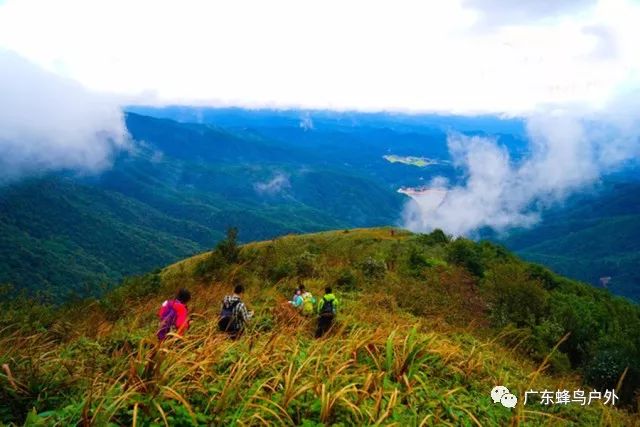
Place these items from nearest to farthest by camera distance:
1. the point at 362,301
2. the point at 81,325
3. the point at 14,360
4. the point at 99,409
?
the point at 99,409 < the point at 14,360 < the point at 81,325 < the point at 362,301

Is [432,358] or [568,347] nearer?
[432,358]

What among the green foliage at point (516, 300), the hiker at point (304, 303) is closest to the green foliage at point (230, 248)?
the hiker at point (304, 303)

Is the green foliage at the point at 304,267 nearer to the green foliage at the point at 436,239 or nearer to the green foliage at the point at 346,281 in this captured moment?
the green foliage at the point at 346,281

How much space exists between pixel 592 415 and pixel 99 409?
7.05 m

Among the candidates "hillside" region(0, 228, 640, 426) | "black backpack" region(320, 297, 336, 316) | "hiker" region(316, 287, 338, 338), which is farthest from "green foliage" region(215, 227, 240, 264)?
"black backpack" region(320, 297, 336, 316)

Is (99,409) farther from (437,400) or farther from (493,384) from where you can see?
(493,384)

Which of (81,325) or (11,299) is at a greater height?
(81,325)

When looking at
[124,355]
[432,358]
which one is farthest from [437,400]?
[124,355]

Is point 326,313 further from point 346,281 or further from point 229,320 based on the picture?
point 346,281

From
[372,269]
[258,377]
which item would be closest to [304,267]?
[372,269]

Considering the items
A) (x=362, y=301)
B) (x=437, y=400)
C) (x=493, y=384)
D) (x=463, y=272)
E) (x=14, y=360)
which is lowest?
(x=463, y=272)

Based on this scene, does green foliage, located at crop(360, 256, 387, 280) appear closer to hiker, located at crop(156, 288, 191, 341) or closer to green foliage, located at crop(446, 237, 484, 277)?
green foliage, located at crop(446, 237, 484, 277)

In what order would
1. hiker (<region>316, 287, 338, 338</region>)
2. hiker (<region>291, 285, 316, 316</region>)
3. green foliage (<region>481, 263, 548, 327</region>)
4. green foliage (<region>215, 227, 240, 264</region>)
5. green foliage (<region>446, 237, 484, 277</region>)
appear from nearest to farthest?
hiker (<region>316, 287, 338, 338</region>), hiker (<region>291, 285, 316, 316</region>), green foliage (<region>481, 263, 548, 327</region>), green foliage (<region>215, 227, 240, 264</region>), green foliage (<region>446, 237, 484, 277</region>)

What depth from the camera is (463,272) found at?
30016 mm
